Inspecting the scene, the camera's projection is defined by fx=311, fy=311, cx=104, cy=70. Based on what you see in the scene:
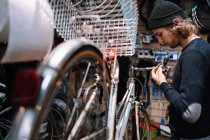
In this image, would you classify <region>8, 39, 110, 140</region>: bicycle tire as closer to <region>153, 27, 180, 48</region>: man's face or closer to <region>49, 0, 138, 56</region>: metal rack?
<region>49, 0, 138, 56</region>: metal rack

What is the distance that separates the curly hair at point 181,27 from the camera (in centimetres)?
188

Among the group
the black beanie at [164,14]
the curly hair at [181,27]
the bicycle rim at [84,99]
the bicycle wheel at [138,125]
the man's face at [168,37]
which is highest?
the black beanie at [164,14]

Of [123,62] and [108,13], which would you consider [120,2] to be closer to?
[108,13]

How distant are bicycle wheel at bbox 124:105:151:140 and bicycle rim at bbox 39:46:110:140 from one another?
3.69ft

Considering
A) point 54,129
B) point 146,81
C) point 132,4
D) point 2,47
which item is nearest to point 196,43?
point 132,4

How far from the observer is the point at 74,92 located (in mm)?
1451

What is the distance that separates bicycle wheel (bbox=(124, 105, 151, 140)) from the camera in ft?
9.21

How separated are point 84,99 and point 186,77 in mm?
626

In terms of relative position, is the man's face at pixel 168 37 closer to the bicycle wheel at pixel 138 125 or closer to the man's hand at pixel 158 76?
the man's hand at pixel 158 76

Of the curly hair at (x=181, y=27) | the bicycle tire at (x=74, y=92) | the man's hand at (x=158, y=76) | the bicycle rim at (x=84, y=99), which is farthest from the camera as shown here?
the man's hand at (x=158, y=76)

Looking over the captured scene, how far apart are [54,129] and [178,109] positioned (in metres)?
0.73

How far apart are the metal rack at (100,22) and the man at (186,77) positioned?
0.65 ft

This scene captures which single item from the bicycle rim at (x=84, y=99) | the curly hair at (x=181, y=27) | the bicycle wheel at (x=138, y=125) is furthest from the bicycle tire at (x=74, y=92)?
the bicycle wheel at (x=138, y=125)

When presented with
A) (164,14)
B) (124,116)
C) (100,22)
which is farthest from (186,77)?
(124,116)
